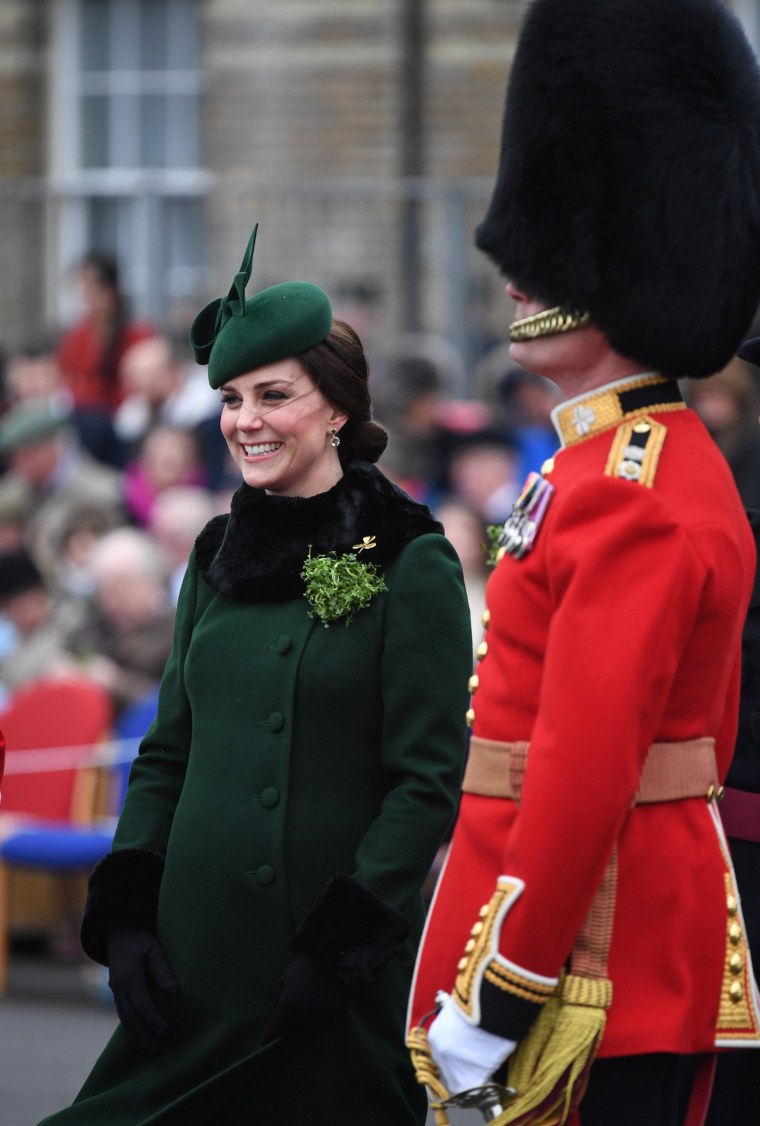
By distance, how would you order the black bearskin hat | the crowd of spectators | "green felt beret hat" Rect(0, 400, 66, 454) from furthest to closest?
"green felt beret hat" Rect(0, 400, 66, 454) < the crowd of spectators < the black bearskin hat

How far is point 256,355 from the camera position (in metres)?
3.57

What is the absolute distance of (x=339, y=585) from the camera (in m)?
3.48

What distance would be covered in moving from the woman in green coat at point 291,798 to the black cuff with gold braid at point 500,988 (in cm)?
52

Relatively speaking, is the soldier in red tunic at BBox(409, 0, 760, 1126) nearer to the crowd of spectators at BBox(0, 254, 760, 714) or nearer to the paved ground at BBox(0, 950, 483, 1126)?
the paved ground at BBox(0, 950, 483, 1126)

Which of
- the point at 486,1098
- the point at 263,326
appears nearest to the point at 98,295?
Result: the point at 263,326

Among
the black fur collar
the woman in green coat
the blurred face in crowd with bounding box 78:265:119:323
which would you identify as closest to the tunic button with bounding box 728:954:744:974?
the woman in green coat

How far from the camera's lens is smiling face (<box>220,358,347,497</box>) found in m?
3.59

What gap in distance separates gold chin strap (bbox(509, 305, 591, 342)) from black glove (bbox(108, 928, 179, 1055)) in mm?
1242

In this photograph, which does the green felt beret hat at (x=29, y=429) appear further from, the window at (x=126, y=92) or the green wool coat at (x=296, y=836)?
the green wool coat at (x=296, y=836)

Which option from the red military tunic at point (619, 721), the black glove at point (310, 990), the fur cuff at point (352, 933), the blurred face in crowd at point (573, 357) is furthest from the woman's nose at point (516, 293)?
the black glove at point (310, 990)

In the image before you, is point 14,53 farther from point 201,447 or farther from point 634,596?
point 634,596

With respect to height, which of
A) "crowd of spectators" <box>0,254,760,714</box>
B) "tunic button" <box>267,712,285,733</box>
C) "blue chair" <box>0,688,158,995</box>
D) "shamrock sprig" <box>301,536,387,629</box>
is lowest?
"blue chair" <box>0,688,158,995</box>

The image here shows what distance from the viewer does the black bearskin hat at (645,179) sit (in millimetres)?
2955

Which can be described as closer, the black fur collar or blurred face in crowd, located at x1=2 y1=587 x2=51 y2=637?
the black fur collar
